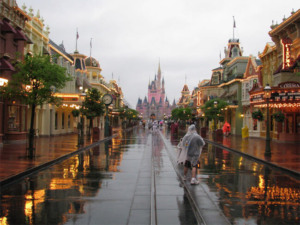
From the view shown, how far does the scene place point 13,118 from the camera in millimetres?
25531

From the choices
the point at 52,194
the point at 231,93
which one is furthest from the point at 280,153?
the point at 231,93

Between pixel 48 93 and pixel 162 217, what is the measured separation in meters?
12.3

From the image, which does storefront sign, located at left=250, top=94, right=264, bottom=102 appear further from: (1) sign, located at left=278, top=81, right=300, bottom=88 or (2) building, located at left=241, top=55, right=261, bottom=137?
(2) building, located at left=241, top=55, right=261, bottom=137

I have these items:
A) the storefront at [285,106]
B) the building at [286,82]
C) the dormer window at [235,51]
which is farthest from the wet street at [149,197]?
the dormer window at [235,51]

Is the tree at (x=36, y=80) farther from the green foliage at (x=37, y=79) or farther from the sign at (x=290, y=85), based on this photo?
the sign at (x=290, y=85)

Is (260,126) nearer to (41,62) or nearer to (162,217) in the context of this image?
(41,62)

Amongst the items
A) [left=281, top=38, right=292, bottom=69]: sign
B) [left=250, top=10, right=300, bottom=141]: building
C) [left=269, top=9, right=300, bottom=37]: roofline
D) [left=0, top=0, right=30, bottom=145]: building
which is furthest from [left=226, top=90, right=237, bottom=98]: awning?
[left=0, top=0, right=30, bottom=145]: building

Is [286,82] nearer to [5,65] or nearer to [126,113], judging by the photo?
[5,65]

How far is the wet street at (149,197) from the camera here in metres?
6.80

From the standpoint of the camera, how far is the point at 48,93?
17422mm

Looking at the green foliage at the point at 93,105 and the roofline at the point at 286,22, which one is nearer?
the roofline at the point at 286,22

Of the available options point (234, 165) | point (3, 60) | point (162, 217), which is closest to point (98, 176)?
point (162, 217)

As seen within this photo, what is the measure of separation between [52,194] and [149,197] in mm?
2519

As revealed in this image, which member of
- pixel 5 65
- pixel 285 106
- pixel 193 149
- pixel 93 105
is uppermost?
pixel 5 65
